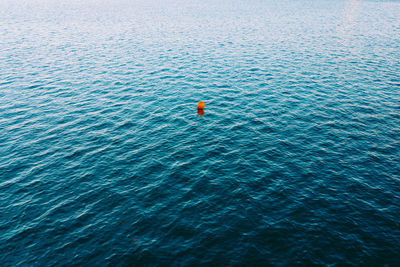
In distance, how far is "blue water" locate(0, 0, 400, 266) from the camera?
831 inches

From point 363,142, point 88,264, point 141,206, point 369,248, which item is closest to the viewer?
point 88,264

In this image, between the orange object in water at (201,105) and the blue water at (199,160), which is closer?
the blue water at (199,160)

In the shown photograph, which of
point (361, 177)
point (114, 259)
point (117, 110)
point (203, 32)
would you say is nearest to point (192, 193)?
point (114, 259)

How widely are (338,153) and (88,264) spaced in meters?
29.9

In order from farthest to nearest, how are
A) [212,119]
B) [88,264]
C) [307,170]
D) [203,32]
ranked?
[203,32], [212,119], [307,170], [88,264]

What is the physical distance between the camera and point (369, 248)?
814 inches

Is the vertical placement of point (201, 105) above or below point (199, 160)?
above

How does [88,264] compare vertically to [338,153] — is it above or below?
above

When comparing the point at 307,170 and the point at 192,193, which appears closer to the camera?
the point at 192,193

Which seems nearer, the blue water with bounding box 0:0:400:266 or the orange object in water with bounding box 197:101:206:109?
the blue water with bounding box 0:0:400:266

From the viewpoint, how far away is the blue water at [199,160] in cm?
2111

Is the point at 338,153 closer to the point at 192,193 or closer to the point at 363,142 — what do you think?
the point at 363,142

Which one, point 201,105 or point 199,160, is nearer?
point 199,160

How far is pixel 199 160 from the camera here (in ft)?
103
